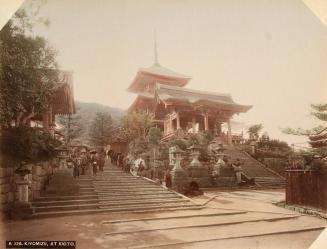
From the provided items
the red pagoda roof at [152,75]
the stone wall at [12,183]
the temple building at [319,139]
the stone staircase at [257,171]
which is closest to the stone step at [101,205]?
the stone wall at [12,183]

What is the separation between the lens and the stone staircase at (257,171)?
8742 mm

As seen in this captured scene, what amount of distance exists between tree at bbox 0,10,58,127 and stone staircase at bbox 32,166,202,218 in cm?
152

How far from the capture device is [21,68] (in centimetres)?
484

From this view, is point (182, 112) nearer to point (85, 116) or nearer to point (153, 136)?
point (153, 136)

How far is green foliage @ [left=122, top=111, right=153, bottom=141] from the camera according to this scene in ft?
25.8

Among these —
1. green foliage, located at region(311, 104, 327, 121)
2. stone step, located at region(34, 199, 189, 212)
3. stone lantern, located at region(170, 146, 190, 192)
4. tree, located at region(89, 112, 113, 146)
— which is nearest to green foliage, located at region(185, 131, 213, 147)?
stone lantern, located at region(170, 146, 190, 192)

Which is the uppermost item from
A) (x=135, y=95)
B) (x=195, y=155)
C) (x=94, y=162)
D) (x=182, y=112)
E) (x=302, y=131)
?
(x=182, y=112)

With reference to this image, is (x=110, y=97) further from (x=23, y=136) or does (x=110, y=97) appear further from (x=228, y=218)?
(x=228, y=218)

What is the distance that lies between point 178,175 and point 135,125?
1705mm

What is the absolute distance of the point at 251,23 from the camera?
5.22 metres

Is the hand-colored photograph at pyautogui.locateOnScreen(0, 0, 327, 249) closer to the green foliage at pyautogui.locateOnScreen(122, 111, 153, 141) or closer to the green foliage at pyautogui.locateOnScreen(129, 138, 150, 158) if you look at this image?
the green foliage at pyautogui.locateOnScreen(122, 111, 153, 141)

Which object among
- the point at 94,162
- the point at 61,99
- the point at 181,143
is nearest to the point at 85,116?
the point at 61,99

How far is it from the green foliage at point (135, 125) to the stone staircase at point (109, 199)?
4.09 feet

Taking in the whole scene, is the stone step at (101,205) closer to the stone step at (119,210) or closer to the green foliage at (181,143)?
the stone step at (119,210)
